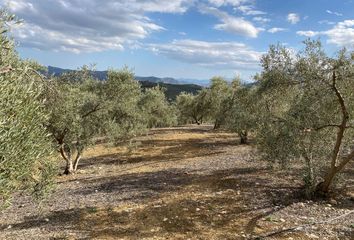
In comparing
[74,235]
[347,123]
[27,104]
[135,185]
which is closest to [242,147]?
[135,185]

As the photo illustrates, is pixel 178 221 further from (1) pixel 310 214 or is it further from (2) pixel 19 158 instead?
(2) pixel 19 158

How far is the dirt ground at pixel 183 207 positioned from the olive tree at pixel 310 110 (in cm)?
266

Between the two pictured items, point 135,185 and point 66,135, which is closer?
point 135,185

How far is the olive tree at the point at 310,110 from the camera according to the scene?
16469mm

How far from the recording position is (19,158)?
10.8m

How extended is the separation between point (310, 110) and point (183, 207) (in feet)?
27.9

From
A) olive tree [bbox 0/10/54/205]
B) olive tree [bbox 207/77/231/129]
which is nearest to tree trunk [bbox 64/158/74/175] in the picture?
olive tree [bbox 0/10/54/205]

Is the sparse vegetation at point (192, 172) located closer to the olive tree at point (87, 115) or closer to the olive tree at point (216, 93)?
the olive tree at point (87, 115)

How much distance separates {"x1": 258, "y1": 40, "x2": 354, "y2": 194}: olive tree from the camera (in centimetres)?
1647

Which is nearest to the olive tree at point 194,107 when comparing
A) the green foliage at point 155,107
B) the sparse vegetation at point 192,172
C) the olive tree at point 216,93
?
the olive tree at point 216,93

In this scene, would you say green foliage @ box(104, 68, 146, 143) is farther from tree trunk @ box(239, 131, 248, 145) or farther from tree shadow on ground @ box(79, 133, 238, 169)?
tree trunk @ box(239, 131, 248, 145)

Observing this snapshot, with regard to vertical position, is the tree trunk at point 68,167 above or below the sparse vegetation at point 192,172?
below

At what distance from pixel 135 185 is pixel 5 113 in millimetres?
14942

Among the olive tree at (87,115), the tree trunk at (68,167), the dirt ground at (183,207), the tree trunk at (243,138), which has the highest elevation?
the olive tree at (87,115)
